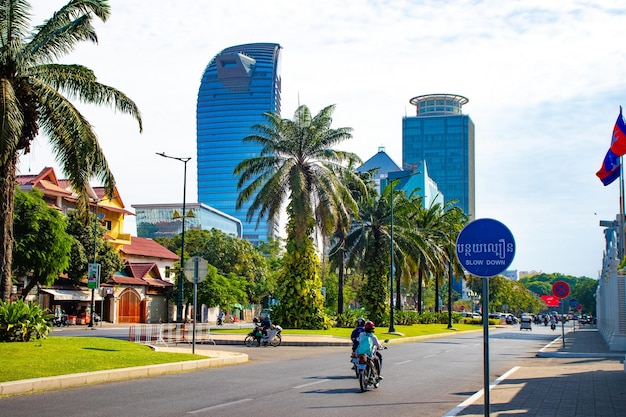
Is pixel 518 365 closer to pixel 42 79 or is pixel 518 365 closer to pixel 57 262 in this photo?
pixel 42 79

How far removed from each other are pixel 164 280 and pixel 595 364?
173 feet

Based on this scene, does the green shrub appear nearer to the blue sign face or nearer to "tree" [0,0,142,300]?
A: "tree" [0,0,142,300]

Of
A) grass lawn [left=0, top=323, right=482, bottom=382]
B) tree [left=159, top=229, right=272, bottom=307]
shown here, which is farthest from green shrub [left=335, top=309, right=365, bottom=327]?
tree [left=159, top=229, right=272, bottom=307]

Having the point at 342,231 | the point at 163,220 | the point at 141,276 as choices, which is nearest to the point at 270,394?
the point at 342,231

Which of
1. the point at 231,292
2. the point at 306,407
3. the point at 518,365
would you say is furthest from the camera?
the point at 231,292

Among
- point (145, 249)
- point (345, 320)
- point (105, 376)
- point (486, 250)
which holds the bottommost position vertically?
point (345, 320)

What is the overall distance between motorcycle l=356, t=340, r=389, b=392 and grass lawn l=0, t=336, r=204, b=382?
579cm

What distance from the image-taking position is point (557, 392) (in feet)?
51.0

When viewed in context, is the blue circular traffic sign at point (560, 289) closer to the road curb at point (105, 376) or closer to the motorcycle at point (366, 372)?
the road curb at point (105, 376)

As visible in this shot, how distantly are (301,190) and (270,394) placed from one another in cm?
2548

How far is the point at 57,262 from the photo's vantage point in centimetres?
4709

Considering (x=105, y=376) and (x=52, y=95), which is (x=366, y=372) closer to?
(x=105, y=376)

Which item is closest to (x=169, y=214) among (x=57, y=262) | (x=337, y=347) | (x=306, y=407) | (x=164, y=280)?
(x=164, y=280)

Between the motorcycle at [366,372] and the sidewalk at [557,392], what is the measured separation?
229 cm
